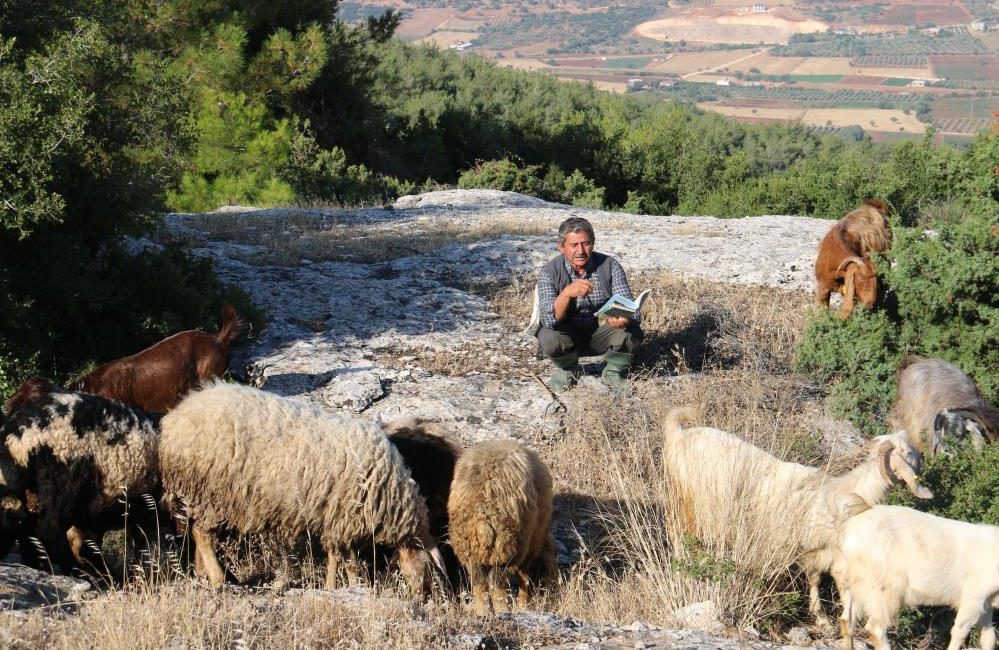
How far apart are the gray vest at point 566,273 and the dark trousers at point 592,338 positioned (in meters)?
0.16

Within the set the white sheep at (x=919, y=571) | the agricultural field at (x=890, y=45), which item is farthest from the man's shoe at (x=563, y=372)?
the agricultural field at (x=890, y=45)

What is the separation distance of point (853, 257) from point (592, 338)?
2.95m

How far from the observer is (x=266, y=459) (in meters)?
5.54

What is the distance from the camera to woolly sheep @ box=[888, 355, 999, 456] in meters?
7.11

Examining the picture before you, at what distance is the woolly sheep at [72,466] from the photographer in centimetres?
539

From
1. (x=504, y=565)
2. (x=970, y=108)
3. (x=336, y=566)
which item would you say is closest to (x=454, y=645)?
(x=504, y=565)

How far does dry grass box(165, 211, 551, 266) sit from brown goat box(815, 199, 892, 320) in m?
4.23

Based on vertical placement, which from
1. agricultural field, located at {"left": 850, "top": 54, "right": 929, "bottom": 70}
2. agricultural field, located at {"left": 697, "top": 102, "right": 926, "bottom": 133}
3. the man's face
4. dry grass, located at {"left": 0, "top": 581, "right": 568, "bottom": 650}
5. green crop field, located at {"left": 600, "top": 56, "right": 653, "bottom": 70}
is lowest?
agricultural field, located at {"left": 697, "top": 102, "right": 926, "bottom": 133}

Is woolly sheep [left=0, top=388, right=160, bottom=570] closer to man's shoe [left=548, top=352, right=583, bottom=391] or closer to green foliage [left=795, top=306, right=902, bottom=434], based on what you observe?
man's shoe [left=548, top=352, right=583, bottom=391]

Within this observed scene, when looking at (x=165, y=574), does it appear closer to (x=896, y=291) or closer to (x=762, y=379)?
(x=762, y=379)

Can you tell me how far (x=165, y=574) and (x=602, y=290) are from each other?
4.22 metres

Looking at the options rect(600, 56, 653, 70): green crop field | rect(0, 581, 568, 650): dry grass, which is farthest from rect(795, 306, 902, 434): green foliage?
rect(600, 56, 653, 70): green crop field

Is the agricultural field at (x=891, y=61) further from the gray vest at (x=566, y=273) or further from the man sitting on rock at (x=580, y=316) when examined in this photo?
the man sitting on rock at (x=580, y=316)

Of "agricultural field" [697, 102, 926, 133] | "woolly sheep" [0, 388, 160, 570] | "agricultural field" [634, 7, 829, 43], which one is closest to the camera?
"woolly sheep" [0, 388, 160, 570]
